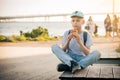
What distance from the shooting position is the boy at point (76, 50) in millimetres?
3090

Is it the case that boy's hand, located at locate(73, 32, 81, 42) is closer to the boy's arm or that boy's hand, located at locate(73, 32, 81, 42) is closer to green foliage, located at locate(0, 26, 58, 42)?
the boy's arm

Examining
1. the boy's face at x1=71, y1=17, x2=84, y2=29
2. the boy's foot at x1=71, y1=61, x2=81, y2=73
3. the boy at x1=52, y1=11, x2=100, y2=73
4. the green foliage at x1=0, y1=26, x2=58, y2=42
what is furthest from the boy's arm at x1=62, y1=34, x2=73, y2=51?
the green foliage at x1=0, y1=26, x2=58, y2=42

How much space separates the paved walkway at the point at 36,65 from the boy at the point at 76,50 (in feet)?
2.84

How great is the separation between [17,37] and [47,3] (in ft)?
2.93

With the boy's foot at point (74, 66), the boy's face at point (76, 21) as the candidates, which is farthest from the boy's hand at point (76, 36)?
the boy's foot at point (74, 66)

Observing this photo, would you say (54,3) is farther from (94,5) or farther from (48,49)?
(48,49)

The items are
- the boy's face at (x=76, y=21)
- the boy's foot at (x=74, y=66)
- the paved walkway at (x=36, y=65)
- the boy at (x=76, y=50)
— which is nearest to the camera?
the boy's foot at (x=74, y=66)

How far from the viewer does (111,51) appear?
16.1ft

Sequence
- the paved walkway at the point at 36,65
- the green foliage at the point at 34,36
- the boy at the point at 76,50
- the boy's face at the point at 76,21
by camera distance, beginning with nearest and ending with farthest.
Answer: the boy at the point at 76,50 < the boy's face at the point at 76,21 < the paved walkway at the point at 36,65 < the green foliage at the point at 34,36

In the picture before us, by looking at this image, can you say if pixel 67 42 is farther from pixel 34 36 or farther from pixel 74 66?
pixel 34 36

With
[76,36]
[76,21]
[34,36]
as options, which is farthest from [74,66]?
[34,36]

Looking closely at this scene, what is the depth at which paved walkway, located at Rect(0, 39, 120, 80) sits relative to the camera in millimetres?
4230

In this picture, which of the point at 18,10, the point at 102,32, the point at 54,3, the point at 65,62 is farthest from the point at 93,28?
the point at 65,62

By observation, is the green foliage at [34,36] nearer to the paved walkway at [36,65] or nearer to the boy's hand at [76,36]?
the paved walkway at [36,65]
